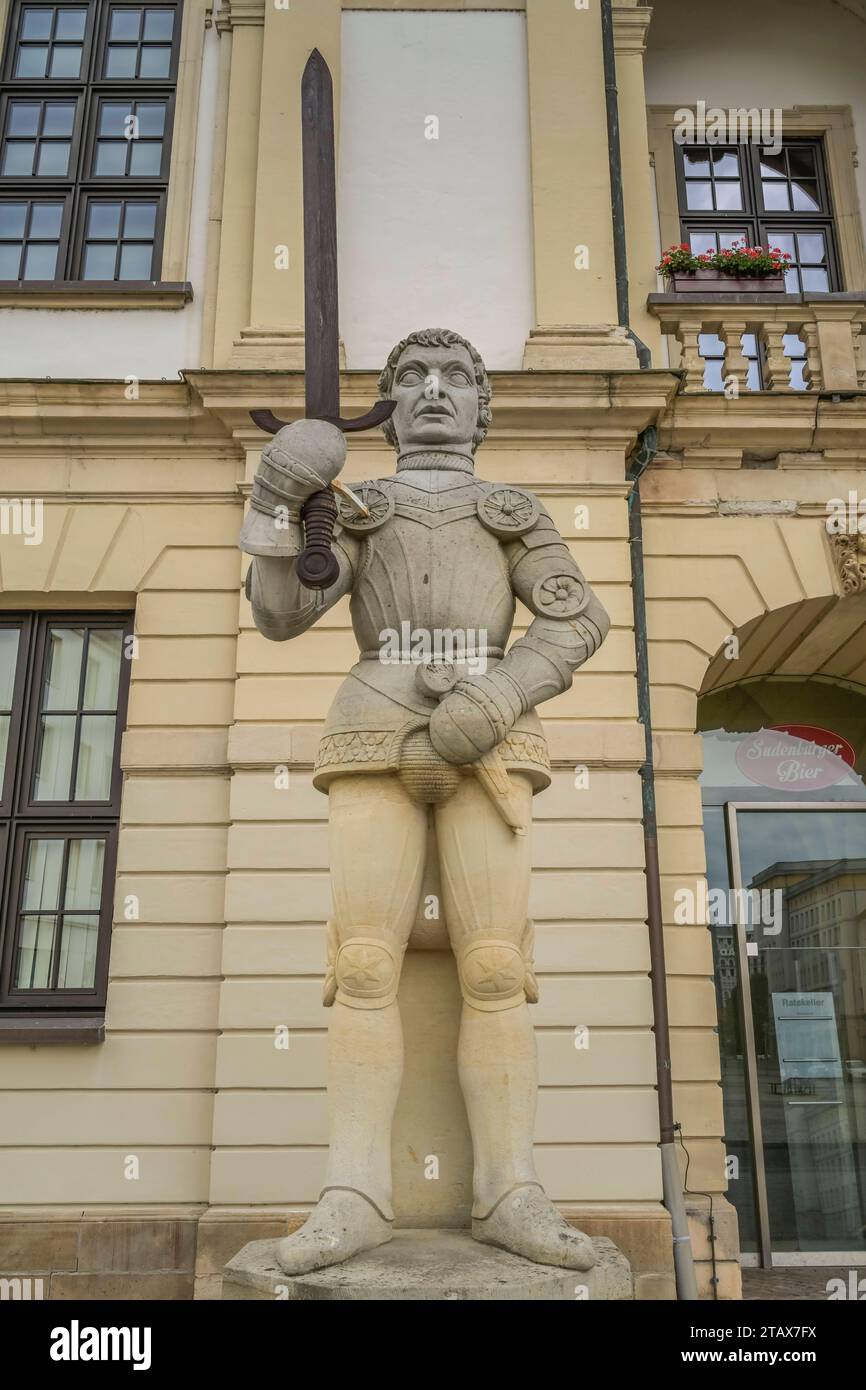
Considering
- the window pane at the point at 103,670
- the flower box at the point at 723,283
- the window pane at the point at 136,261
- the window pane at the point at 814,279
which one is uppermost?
the window pane at the point at 814,279

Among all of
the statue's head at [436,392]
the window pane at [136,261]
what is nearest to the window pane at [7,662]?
the window pane at [136,261]

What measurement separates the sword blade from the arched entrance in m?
5.63

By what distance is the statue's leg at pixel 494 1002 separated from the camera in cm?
369

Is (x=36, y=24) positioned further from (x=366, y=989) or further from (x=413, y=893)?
(x=366, y=989)

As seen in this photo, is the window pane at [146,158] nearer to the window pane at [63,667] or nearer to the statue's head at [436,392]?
the window pane at [63,667]

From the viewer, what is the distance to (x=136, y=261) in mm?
9938

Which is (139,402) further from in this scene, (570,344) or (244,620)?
(570,344)

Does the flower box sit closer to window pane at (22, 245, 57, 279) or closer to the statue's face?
window pane at (22, 245, 57, 279)

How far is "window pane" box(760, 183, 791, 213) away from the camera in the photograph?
36.9 ft

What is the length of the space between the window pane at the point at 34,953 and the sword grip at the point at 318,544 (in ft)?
17.5
